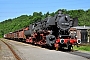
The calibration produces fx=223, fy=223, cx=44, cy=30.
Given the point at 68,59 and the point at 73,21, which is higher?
the point at 73,21

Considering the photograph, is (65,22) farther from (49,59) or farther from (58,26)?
(49,59)

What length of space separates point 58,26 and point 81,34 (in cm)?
3392

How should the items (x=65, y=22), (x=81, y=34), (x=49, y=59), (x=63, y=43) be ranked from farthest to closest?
(x=81, y=34) → (x=65, y=22) → (x=63, y=43) → (x=49, y=59)

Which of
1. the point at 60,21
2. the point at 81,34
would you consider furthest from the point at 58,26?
the point at 81,34

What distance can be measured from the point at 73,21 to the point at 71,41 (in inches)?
107

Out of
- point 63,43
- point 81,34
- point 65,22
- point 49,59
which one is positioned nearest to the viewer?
point 49,59

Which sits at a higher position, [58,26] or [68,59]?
[58,26]

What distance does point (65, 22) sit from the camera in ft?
75.3

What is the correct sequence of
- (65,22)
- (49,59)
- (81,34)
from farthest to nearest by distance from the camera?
(81,34)
(65,22)
(49,59)

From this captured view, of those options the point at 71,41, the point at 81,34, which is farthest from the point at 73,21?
the point at 81,34

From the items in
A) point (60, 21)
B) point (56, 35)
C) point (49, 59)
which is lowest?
point (49, 59)

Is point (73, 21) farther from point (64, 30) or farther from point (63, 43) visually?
point (63, 43)

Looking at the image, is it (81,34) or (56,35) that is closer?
(56,35)

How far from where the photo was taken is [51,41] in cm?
2298
